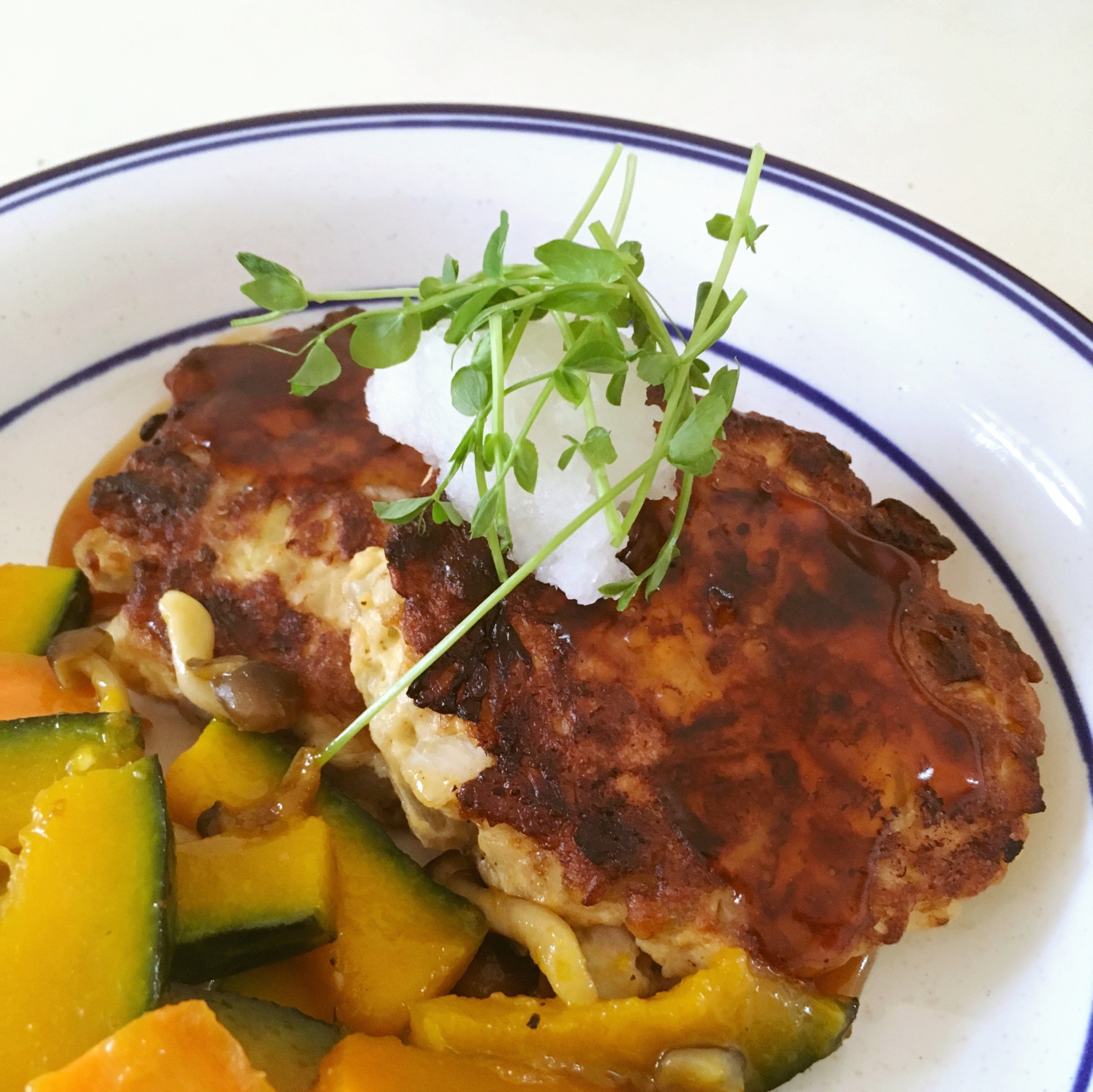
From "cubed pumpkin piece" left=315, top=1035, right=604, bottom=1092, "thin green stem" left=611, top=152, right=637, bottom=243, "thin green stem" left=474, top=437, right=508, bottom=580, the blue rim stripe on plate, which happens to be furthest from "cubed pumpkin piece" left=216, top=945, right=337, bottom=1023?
the blue rim stripe on plate

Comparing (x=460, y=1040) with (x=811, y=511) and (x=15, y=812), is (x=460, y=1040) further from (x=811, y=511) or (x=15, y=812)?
(x=811, y=511)

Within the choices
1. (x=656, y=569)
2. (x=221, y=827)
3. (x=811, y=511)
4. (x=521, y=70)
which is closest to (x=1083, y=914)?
(x=811, y=511)

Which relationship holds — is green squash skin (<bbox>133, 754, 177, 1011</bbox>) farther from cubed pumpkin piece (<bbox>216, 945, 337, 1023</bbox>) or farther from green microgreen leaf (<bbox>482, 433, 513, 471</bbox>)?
green microgreen leaf (<bbox>482, 433, 513, 471</bbox>)

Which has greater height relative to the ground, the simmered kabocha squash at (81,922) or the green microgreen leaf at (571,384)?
the green microgreen leaf at (571,384)

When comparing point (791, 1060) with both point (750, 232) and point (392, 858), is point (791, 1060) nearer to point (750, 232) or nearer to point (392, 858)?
point (392, 858)

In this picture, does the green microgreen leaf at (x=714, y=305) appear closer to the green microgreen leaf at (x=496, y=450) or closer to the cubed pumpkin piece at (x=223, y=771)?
the green microgreen leaf at (x=496, y=450)

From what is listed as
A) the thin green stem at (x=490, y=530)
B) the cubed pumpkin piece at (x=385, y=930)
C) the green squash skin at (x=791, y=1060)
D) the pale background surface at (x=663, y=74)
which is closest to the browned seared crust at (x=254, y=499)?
the cubed pumpkin piece at (x=385, y=930)

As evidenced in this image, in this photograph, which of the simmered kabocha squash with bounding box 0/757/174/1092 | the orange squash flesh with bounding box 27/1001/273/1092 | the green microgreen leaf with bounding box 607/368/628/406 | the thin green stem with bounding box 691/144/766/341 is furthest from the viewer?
the thin green stem with bounding box 691/144/766/341
